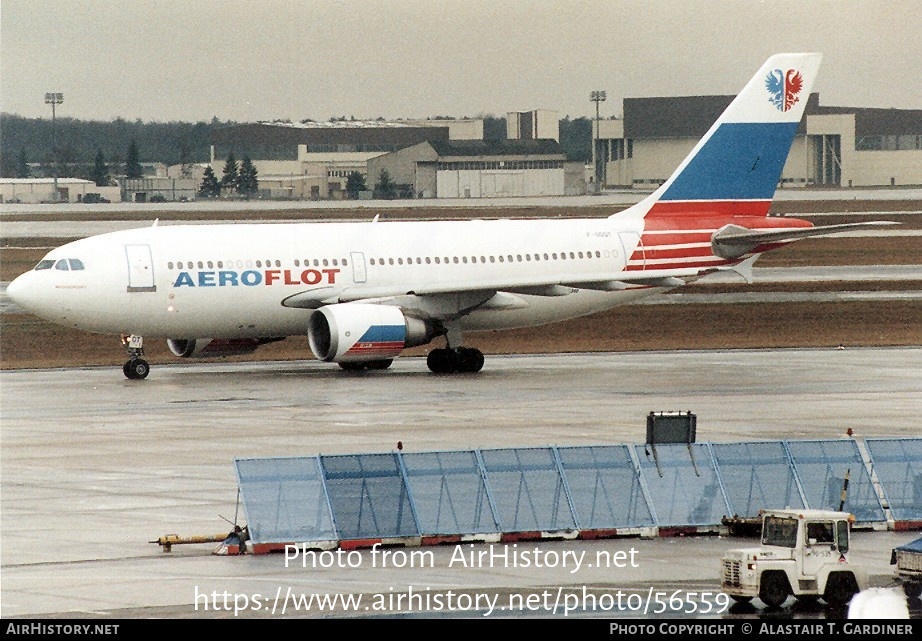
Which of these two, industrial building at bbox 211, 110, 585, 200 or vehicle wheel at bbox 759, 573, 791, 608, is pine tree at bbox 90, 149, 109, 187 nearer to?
industrial building at bbox 211, 110, 585, 200

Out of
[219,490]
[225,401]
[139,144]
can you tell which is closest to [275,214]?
[139,144]

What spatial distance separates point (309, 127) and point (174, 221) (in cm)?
6032

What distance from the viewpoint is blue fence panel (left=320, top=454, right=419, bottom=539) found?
2405 centimetres

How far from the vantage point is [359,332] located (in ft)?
150

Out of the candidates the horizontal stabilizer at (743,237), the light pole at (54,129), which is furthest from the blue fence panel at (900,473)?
the light pole at (54,129)

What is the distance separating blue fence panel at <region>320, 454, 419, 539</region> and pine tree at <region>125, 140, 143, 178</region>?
428 ft

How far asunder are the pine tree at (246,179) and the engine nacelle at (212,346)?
374ft

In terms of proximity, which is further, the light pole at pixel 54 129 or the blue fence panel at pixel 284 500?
the light pole at pixel 54 129

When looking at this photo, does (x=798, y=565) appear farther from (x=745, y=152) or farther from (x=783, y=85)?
(x=783, y=85)

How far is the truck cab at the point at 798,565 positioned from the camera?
19516 millimetres

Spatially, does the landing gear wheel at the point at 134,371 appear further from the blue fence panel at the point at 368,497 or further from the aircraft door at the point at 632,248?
the blue fence panel at the point at 368,497

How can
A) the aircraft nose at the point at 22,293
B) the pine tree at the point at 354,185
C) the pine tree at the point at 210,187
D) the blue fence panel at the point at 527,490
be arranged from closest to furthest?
the blue fence panel at the point at 527,490 < the aircraft nose at the point at 22,293 < the pine tree at the point at 210,187 < the pine tree at the point at 354,185

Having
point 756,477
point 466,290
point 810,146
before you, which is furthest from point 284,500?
point 810,146

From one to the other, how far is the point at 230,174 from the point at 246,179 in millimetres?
1689
